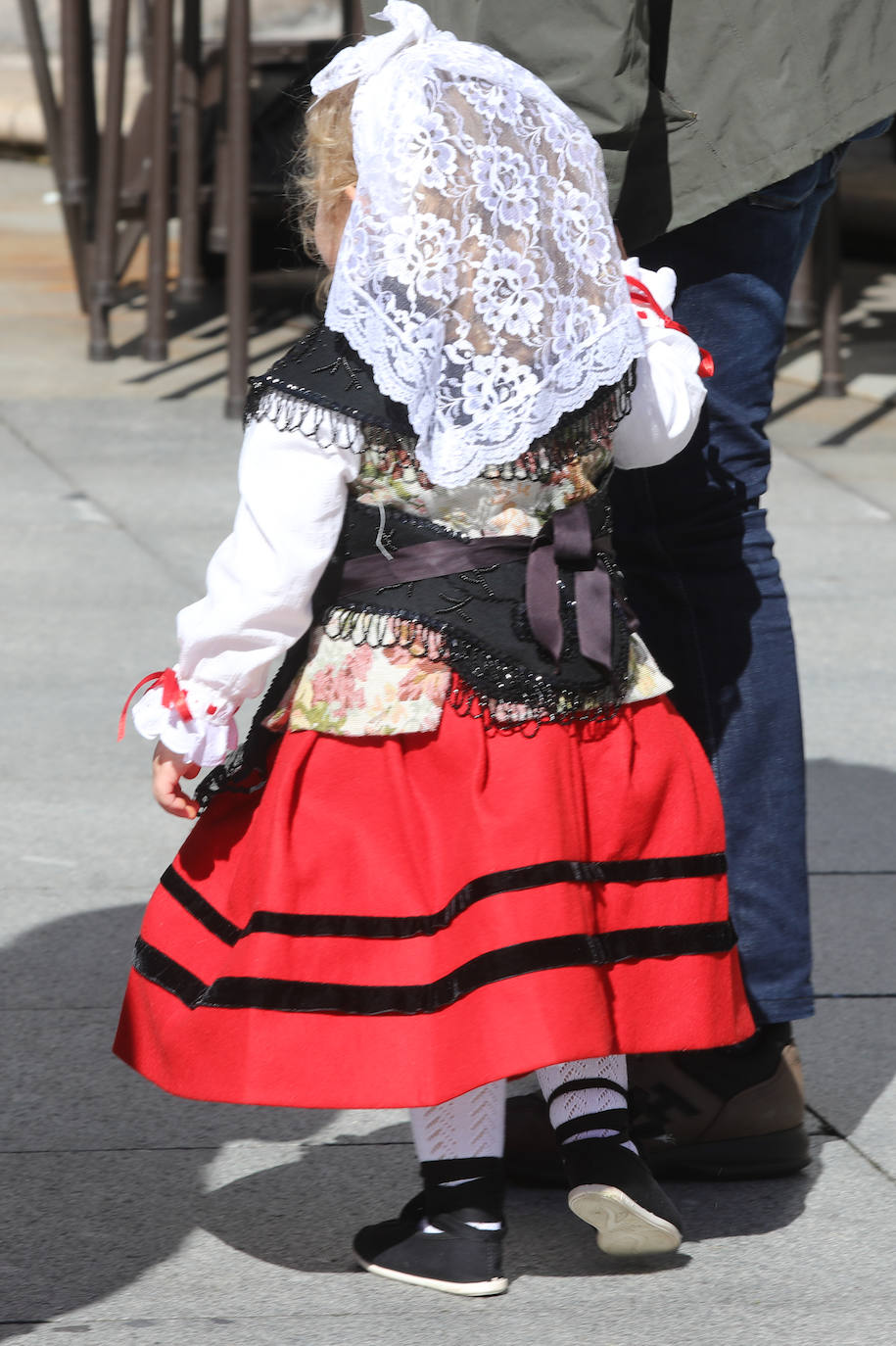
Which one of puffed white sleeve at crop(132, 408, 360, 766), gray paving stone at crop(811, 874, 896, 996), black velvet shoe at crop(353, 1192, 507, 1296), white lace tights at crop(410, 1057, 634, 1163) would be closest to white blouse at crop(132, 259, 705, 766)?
puffed white sleeve at crop(132, 408, 360, 766)

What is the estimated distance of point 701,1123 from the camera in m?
2.54

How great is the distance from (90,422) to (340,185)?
463cm

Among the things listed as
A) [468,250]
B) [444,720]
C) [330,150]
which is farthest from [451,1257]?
[330,150]

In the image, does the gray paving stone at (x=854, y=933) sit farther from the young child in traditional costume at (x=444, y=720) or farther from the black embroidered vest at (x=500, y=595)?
the black embroidered vest at (x=500, y=595)

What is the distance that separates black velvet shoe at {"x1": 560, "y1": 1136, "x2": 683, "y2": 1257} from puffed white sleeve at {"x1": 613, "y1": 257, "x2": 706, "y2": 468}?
817 millimetres

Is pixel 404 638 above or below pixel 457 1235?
above

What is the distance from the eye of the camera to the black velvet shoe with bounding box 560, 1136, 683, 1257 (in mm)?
2209

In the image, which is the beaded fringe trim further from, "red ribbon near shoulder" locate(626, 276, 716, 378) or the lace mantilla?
"red ribbon near shoulder" locate(626, 276, 716, 378)

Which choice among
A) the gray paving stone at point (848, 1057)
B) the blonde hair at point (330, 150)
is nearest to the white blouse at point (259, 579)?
the blonde hair at point (330, 150)

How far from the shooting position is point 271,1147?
103 inches

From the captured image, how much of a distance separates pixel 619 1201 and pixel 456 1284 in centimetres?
22

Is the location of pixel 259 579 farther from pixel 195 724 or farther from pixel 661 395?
pixel 661 395

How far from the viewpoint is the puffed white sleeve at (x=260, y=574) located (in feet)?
7.04

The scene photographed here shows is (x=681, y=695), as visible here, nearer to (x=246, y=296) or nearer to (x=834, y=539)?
(x=834, y=539)
